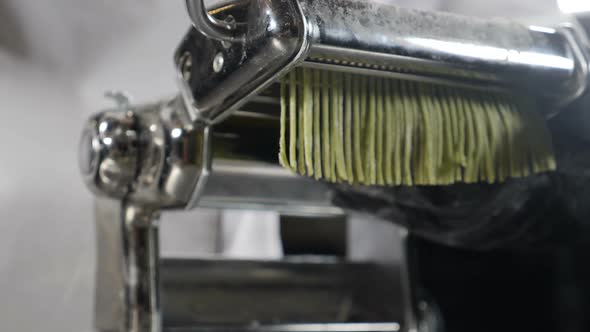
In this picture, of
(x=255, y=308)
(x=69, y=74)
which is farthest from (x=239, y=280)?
(x=69, y=74)

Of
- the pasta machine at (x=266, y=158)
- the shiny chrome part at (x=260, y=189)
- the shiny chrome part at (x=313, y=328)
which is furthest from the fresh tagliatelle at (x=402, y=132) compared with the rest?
the shiny chrome part at (x=313, y=328)

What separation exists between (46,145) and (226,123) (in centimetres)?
29

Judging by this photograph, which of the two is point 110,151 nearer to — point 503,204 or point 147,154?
point 147,154

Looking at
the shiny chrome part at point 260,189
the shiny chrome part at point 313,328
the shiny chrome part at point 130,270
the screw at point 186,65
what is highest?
the screw at point 186,65

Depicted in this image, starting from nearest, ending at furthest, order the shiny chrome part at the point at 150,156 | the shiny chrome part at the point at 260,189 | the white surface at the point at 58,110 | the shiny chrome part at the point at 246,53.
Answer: the shiny chrome part at the point at 246,53 < the shiny chrome part at the point at 150,156 < the shiny chrome part at the point at 260,189 < the white surface at the point at 58,110

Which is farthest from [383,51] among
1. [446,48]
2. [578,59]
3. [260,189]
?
[260,189]

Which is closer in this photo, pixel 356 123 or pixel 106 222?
pixel 356 123

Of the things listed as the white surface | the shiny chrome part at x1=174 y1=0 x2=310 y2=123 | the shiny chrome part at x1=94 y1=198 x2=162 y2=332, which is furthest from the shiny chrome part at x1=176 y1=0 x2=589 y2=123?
the white surface

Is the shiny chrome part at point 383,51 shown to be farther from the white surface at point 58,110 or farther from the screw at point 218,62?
the white surface at point 58,110

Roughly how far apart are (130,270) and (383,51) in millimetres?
260

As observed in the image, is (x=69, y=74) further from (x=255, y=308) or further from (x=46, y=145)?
(x=255, y=308)

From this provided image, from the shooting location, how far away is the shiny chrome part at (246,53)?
1.03ft

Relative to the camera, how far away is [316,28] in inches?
12.5

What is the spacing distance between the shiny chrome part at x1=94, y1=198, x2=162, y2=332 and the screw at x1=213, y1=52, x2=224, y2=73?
0.56 feet
